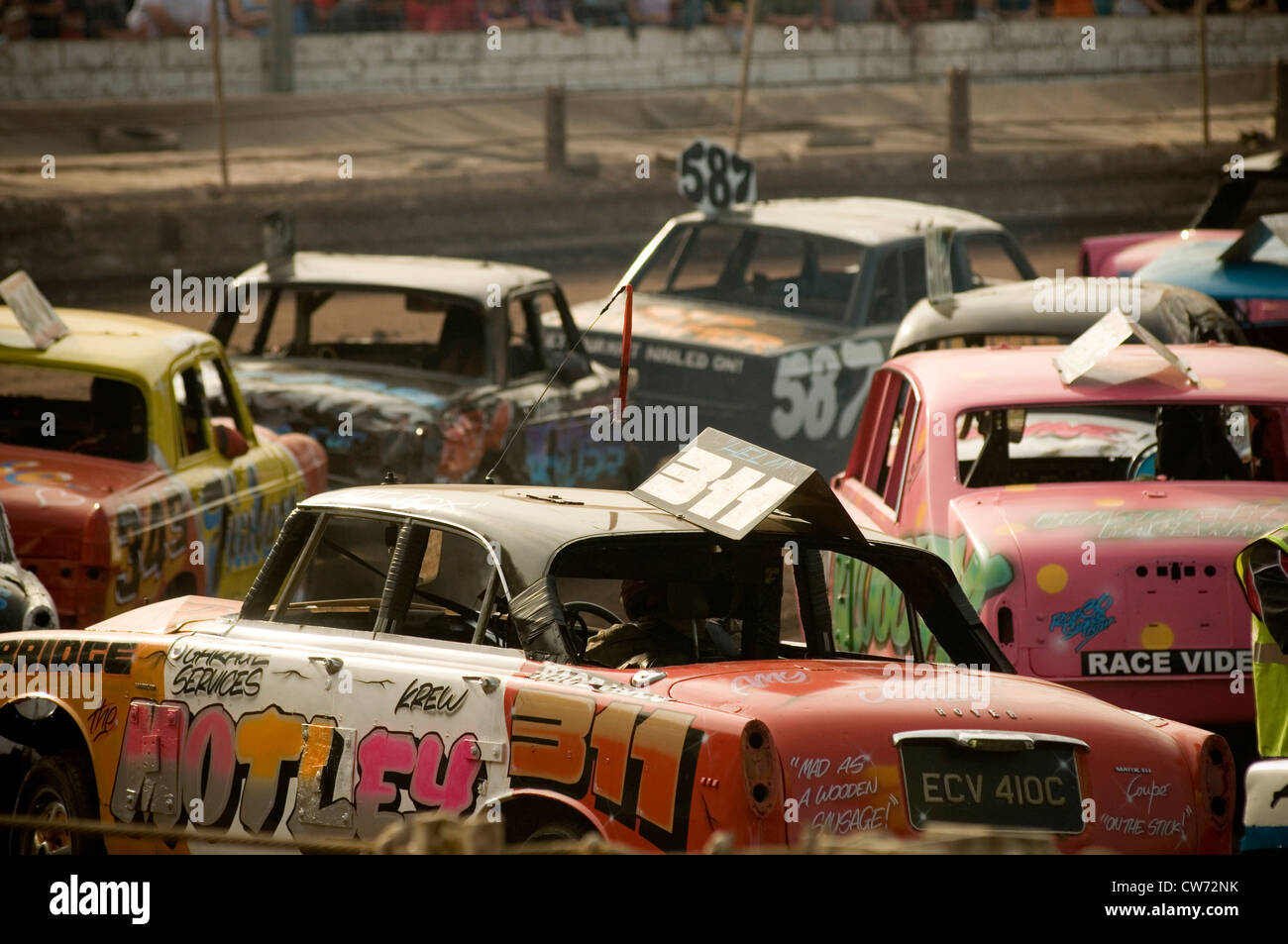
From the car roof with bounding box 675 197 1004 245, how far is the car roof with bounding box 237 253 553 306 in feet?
6.33

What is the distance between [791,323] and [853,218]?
1.20 metres

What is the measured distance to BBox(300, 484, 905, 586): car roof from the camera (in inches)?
200

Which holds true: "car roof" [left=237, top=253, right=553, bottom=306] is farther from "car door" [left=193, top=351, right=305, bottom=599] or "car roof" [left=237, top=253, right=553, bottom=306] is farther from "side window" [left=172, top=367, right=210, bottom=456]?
"side window" [left=172, top=367, right=210, bottom=456]

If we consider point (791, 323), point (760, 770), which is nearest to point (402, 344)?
point (791, 323)

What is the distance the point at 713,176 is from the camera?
14031 millimetres

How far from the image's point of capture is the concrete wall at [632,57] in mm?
26625

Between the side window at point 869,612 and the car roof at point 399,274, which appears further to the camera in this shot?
the car roof at point 399,274

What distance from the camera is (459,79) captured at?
28.9 metres

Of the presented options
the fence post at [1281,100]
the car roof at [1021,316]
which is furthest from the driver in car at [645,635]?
the fence post at [1281,100]

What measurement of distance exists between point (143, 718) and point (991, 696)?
226 cm

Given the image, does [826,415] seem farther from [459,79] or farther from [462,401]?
[459,79]

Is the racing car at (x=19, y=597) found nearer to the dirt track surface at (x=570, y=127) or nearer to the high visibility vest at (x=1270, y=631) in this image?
the high visibility vest at (x=1270, y=631)

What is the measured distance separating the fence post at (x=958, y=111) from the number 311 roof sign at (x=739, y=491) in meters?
21.7
